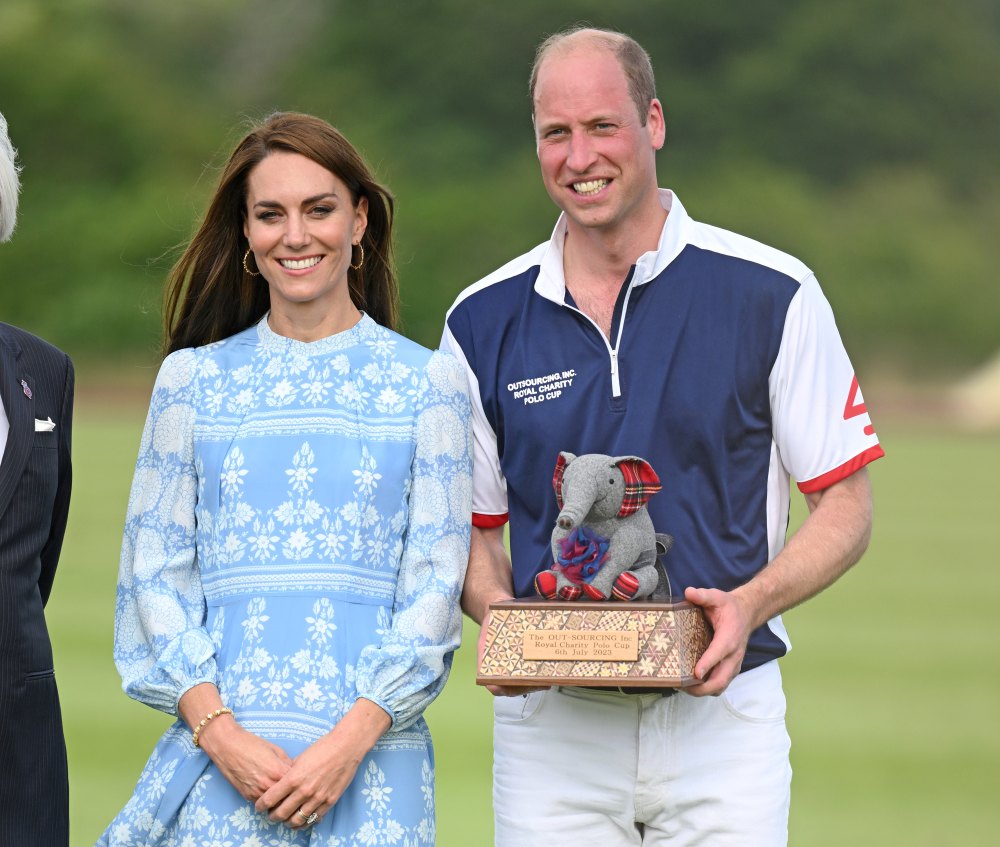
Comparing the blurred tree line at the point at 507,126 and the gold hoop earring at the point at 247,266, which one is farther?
the blurred tree line at the point at 507,126

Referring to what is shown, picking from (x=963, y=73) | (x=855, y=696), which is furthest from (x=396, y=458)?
(x=963, y=73)

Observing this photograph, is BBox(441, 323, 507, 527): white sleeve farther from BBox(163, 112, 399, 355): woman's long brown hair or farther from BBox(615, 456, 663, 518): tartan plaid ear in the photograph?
BBox(615, 456, 663, 518): tartan plaid ear

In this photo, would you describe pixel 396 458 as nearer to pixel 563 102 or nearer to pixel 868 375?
pixel 563 102

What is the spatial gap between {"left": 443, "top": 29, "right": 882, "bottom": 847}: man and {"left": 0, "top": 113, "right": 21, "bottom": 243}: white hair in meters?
1.04

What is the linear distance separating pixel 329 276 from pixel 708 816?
1296 millimetres

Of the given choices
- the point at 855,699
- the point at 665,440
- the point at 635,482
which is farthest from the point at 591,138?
the point at 855,699

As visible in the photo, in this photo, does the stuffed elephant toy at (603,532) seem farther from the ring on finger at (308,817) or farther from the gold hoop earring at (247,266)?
the gold hoop earring at (247,266)

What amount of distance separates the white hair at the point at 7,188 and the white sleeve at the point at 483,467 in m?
0.92

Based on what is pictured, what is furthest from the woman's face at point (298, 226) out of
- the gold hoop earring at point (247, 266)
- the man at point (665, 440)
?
the man at point (665, 440)

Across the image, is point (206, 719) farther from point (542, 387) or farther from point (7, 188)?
point (7, 188)

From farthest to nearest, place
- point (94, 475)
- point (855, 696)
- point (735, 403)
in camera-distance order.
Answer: point (94, 475) → point (855, 696) → point (735, 403)

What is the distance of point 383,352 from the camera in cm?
351

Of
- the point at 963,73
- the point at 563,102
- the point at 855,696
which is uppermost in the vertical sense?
the point at 963,73

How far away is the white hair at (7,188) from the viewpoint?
3.44 meters
